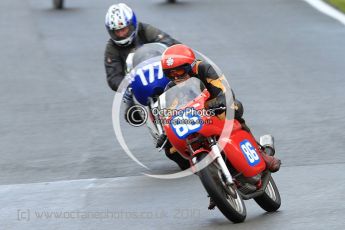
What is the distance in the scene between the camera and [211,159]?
308 inches

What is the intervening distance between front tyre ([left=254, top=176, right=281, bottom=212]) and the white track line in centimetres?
1077

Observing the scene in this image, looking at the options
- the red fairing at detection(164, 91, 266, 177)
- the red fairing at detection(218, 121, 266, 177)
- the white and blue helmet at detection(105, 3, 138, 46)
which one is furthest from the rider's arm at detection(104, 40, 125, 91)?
the red fairing at detection(218, 121, 266, 177)

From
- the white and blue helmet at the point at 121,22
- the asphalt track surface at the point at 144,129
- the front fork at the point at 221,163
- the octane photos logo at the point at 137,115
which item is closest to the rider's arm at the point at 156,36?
the white and blue helmet at the point at 121,22

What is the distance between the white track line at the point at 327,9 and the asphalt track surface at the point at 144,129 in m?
0.20

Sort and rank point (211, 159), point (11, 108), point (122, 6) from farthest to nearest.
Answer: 1. point (11, 108)
2. point (122, 6)
3. point (211, 159)

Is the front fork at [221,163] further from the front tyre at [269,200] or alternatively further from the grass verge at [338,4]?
the grass verge at [338,4]

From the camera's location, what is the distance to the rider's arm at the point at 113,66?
1108 centimetres

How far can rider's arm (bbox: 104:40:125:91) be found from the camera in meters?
11.1

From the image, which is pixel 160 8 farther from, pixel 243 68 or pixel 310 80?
pixel 310 80

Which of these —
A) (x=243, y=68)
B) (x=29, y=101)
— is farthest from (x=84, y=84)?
(x=243, y=68)

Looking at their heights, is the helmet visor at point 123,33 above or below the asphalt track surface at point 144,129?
above

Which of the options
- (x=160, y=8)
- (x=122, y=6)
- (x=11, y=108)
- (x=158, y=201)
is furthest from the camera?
(x=160, y=8)

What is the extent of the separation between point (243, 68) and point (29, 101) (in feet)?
11.5

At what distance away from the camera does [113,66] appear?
11188 mm
